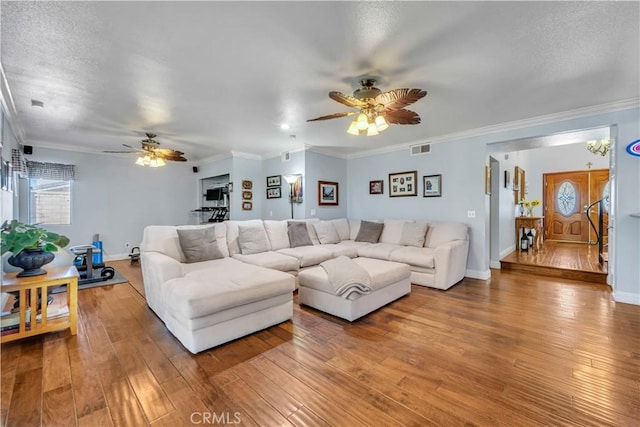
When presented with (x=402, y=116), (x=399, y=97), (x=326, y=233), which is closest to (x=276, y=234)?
(x=326, y=233)

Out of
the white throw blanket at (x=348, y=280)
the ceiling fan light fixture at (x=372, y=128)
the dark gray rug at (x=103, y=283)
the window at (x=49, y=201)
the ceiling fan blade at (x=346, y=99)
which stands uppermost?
the ceiling fan blade at (x=346, y=99)

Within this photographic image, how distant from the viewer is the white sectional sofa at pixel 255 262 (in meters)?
2.27

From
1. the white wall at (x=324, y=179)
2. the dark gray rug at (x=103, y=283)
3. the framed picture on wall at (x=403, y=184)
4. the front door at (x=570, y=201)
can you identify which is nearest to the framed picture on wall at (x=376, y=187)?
the framed picture on wall at (x=403, y=184)

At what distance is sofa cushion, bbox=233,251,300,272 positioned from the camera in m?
3.63

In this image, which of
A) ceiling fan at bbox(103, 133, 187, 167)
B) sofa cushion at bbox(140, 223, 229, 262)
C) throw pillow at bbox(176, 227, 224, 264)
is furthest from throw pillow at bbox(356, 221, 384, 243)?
ceiling fan at bbox(103, 133, 187, 167)

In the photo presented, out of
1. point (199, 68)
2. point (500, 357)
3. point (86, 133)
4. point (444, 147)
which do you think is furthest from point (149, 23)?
point (444, 147)

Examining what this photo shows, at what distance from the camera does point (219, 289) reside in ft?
7.55

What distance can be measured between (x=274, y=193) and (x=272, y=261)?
115 inches

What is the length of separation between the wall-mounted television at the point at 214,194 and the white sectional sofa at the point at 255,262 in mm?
3090

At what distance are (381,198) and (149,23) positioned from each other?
4813mm

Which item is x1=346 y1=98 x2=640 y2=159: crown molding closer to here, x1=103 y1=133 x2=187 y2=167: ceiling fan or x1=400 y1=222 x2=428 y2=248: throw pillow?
x1=400 y1=222 x2=428 y2=248: throw pillow

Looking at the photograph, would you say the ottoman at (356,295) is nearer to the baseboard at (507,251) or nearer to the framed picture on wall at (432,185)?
the framed picture on wall at (432,185)

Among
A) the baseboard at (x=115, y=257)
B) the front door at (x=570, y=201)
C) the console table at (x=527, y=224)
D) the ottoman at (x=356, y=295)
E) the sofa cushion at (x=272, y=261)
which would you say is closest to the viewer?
the ottoman at (x=356, y=295)

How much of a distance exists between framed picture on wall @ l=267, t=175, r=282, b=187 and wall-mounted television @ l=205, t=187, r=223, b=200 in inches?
57.6
